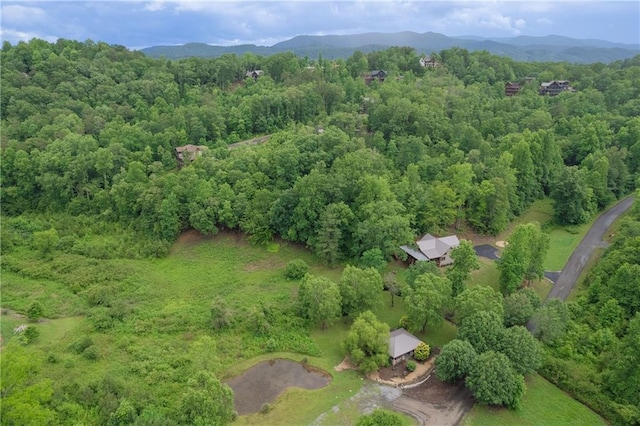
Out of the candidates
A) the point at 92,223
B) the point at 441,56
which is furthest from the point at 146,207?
the point at 441,56

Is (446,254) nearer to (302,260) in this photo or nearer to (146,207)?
(302,260)

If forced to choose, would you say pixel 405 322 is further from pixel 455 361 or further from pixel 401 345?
pixel 455 361

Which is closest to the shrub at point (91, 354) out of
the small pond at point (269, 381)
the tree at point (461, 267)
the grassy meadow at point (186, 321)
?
the grassy meadow at point (186, 321)

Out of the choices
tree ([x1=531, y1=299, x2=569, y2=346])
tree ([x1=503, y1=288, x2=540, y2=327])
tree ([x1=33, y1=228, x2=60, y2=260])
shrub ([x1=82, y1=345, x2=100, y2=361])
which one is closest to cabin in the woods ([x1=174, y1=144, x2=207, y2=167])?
tree ([x1=33, y1=228, x2=60, y2=260])

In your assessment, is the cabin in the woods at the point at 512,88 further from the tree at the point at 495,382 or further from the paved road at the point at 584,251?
the tree at the point at 495,382

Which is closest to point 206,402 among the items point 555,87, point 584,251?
point 584,251

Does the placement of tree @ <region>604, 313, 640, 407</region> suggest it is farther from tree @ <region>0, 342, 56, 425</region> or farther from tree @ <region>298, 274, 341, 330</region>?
tree @ <region>0, 342, 56, 425</region>
